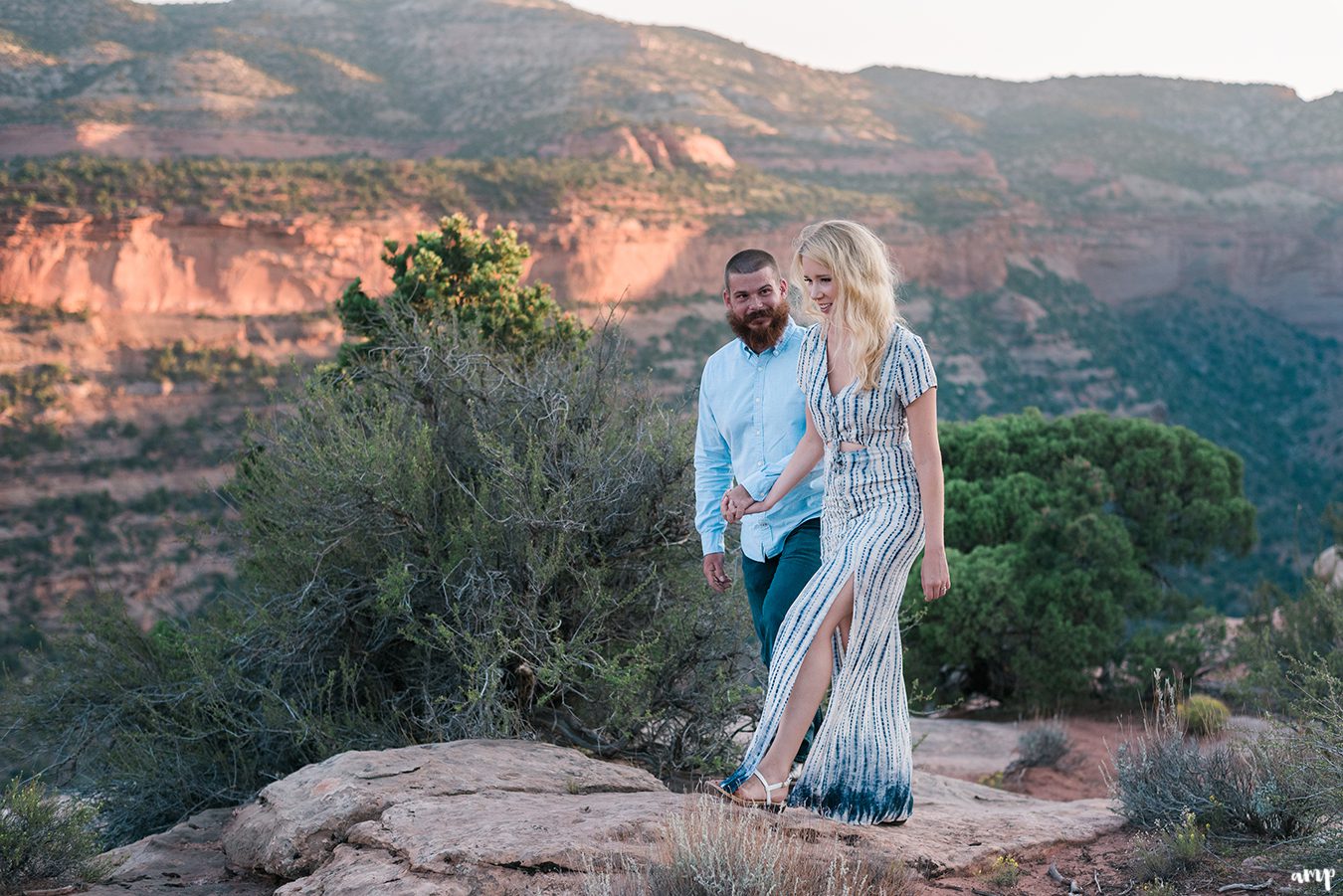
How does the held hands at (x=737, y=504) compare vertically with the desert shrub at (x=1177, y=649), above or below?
above

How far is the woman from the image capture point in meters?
3.49

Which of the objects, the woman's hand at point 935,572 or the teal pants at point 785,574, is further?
the teal pants at point 785,574

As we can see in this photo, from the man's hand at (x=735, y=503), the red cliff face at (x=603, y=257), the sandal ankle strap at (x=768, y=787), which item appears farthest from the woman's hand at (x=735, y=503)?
the red cliff face at (x=603, y=257)

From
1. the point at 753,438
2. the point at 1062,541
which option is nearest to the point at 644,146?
the point at 1062,541

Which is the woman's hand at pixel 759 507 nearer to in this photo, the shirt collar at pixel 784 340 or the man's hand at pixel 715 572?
the man's hand at pixel 715 572

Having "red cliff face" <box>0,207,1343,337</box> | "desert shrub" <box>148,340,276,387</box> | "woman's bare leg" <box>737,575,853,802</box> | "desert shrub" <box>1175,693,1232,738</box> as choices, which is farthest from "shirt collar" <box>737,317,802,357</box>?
"desert shrub" <box>148,340,276,387</box>

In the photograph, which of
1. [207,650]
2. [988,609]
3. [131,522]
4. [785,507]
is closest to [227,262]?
[131,522]

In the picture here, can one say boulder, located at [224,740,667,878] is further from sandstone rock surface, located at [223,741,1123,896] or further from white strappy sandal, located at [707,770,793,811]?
white strappy sandal, located at [707,770,793,811]

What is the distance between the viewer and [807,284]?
362cm

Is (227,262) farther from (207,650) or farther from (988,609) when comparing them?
(207,650)

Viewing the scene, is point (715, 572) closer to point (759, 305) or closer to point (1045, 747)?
point (759, 305)

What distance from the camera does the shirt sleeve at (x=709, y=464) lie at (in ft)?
13.8

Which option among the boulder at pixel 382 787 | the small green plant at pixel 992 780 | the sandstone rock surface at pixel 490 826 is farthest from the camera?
the small green plant at pixel 992 780

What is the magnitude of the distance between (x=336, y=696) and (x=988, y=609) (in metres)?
9.27
